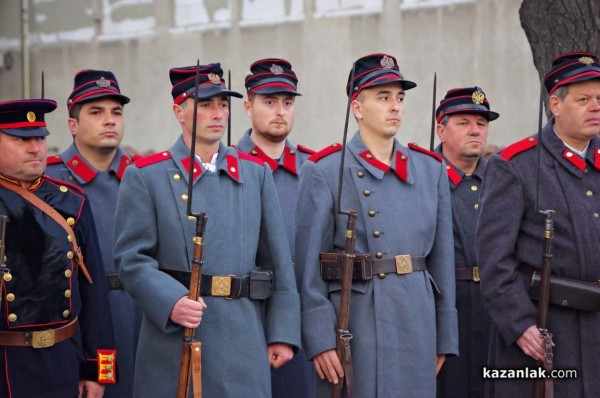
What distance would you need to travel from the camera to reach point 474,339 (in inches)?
278

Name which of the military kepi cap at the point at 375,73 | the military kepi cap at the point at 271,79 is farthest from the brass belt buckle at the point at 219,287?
the military kepi cap at the point at 271,79

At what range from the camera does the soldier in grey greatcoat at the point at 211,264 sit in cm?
552

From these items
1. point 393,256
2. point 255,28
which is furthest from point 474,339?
point 255,28

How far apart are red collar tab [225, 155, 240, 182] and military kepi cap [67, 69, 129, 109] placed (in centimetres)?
164

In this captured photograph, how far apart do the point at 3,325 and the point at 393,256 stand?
6.17ft

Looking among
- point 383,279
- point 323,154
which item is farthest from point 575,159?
point 323,154

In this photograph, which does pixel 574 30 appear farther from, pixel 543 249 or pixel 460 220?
A: pixel 543 249

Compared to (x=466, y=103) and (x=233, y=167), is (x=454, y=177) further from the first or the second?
(x=233, y=167)

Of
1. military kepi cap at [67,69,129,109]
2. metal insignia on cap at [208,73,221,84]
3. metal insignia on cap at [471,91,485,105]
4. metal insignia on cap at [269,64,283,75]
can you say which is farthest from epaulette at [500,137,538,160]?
military kepi cap at [67,69,129,109]

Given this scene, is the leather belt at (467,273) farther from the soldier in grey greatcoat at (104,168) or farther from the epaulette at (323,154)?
the soldier in grey greatcoat at (104,168)

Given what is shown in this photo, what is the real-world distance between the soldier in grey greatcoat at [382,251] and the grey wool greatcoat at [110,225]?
1367 millimetres

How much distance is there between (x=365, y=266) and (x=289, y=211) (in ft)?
5.46

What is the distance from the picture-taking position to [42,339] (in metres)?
5.42

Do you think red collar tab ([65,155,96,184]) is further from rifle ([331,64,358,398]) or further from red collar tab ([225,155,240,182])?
rifle ([331,64,358,398])
